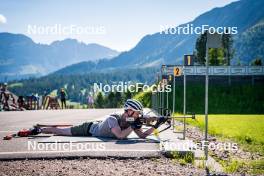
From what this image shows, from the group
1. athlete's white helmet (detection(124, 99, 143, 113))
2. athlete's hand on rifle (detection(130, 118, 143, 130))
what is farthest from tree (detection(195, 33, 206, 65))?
athlete's white helmet (detection(124, 99, 143, 113))

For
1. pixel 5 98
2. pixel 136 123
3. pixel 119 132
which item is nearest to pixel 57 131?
pixel 119 132

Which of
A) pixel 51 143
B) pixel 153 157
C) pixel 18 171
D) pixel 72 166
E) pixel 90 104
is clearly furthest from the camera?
pixel 90 104

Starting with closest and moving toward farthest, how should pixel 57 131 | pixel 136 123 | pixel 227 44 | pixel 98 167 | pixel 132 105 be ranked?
pixel 98 167 < pixel 132 105 < pixel 136 123 < pixel 57 131 < pixel 227 44

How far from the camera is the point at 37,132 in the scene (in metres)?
11.1

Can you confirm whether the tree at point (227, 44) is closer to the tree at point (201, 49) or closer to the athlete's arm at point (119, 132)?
the tree at point (201, 49)

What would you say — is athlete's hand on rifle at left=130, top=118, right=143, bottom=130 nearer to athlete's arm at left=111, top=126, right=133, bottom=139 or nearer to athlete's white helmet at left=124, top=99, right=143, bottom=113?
athlete's arm at left=111, top=126, right=133, bottom=139

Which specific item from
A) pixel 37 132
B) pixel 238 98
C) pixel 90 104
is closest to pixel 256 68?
pixel 238 98

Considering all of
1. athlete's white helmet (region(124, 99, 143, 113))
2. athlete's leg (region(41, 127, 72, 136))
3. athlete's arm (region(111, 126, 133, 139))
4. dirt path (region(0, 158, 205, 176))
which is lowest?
dirt path (region(0, 158, 205, 176))

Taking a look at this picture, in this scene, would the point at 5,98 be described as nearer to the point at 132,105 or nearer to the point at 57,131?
the point at 57,131

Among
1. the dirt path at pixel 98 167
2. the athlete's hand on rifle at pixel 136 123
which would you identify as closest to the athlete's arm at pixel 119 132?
the athlete's hand on rifle at pixel 136 123

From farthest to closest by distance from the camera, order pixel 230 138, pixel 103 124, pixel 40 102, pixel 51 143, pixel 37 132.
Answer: pixel 40 102 → pixel 230 138 → pixel 37 132 → pixel 103 124 → pixel 51 143

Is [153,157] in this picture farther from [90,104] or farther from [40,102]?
[90,104]

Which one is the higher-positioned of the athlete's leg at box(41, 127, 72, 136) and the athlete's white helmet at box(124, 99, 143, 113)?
the athlete's white helmet at box(124, 99, 143, 113)

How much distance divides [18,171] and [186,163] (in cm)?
278
